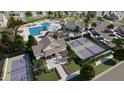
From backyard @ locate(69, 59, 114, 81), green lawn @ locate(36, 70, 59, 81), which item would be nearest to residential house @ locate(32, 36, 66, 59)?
green lawn @ locate(36, 70, 59, 81)

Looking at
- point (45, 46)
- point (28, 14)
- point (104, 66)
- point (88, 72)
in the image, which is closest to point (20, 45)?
point (45, 46)

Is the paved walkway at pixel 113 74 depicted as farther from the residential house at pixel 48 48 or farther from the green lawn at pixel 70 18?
the green lawn at pixel 70 18

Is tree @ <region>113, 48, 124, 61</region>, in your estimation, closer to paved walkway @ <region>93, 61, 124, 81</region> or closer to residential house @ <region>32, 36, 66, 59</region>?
paved walkway @ <region>93, 61, 124, 81</region>

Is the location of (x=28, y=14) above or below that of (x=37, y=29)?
above

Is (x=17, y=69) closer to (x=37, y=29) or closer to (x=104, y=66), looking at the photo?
(x=104, y=66)

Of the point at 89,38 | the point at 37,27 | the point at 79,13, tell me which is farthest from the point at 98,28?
the point at 37,27

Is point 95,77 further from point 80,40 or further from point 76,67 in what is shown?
point 80,40
